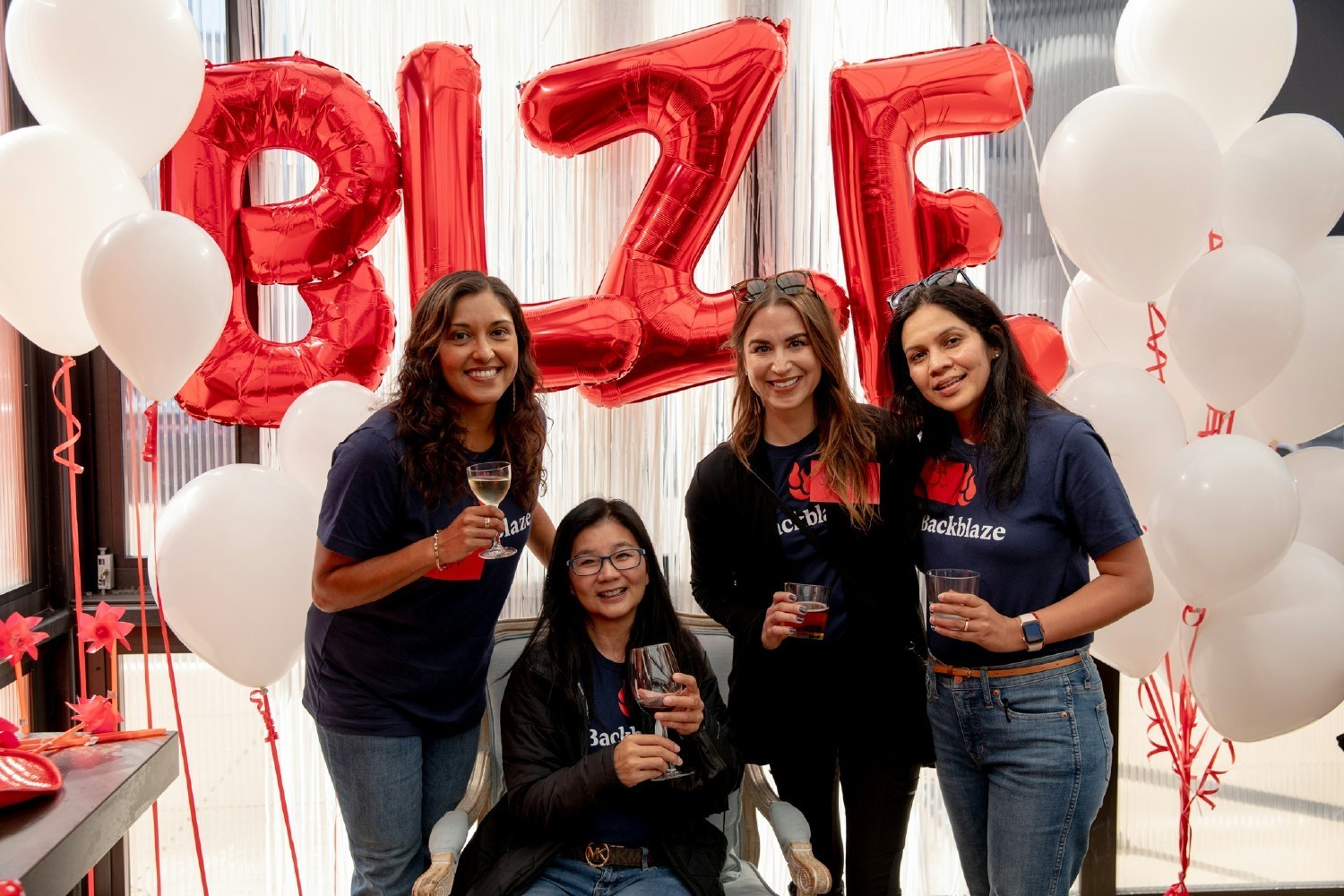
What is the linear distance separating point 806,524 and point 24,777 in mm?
1246

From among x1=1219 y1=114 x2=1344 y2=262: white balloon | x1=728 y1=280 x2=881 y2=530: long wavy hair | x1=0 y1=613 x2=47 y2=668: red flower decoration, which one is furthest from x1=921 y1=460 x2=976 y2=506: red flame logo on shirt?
x1=0 y1=613 x2=47 y2=668: red flower decoration

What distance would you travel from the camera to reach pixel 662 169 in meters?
2.34

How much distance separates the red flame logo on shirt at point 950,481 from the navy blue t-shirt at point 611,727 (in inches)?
27.2

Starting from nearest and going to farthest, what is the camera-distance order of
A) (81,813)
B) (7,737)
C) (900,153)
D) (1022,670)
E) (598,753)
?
(81,813), (7,737), (1022,670), (598,753), (900,153)

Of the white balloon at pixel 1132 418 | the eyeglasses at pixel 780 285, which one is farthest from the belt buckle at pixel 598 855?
the white balloon at pixel 1132 418

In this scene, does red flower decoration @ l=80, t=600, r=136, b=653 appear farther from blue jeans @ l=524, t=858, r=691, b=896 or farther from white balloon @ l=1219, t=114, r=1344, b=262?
white balloon @ l=1219, t=114, r=1344, b=262

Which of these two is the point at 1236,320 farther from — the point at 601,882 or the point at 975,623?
the point at 601,882

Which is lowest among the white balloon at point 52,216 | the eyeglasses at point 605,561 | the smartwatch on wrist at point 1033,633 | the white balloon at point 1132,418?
the smartwatch on wrist at point 1033,633

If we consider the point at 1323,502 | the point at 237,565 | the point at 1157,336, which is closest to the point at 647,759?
the point at 237,565

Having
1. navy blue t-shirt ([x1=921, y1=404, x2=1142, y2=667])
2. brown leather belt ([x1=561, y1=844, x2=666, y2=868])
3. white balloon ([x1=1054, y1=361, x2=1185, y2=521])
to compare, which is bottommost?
brown leather belt ([x1=561, y1=844, x2=666, y2=868])

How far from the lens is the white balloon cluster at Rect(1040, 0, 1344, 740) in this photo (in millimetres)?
1938

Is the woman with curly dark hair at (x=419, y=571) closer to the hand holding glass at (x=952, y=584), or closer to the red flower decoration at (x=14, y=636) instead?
the red flower decoration at (x=14, y=636)

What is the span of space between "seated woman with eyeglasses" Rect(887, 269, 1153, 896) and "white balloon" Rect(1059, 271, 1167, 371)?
0.73 m

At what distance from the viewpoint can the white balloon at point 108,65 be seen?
6.30 ft
